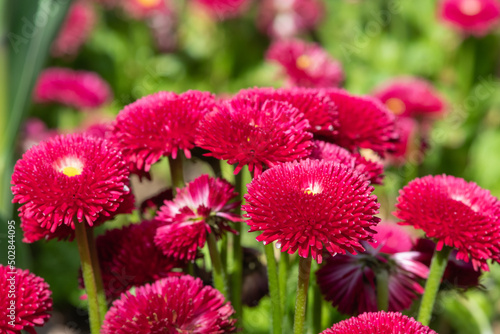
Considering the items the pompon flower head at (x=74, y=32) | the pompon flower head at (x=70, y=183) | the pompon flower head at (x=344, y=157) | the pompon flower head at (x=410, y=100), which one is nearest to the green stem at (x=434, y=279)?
the pompon flower head at (x=344, y=157)

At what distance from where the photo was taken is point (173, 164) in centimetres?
81

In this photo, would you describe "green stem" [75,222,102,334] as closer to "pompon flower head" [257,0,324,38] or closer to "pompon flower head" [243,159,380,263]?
"pompon flower head" [243,159,380,263]

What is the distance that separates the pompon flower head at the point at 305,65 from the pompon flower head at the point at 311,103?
97 cm

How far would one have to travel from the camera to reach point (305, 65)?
1.86 meters

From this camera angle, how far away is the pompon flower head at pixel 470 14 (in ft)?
9.34

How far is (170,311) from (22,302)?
167 millimetres

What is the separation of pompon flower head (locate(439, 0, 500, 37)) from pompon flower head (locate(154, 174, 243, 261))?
2365mm

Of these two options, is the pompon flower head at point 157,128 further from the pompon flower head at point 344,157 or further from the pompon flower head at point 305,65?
the pompon flower head at point 305,65

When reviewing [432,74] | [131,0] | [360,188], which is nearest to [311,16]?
[432,74]

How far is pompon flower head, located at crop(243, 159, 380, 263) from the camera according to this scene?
0.61 m

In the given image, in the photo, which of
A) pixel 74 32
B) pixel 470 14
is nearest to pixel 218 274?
pixel 470 14

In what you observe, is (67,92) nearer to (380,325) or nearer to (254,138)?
(254,138)

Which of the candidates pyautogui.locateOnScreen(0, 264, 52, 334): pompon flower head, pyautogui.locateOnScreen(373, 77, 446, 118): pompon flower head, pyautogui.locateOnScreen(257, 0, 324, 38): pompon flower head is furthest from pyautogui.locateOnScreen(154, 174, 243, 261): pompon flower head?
pyautogui.locateOnScreen(257, 0, 324, 38): pompon flower head

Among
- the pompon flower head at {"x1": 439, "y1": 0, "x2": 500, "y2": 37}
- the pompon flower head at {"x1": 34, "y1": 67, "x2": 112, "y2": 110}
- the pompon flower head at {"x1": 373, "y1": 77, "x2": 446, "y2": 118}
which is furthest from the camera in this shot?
the pompon flower head at {"x1": 439, "y1": 0, "x2": 500, "y2": 37}
